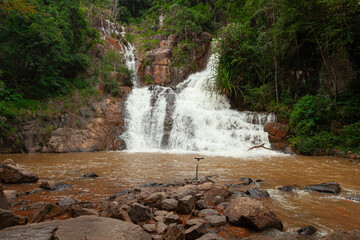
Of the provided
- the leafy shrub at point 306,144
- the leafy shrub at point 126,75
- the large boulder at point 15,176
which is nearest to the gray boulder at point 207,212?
the large boulder at point 15,176

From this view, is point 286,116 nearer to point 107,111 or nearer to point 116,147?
point 116,147

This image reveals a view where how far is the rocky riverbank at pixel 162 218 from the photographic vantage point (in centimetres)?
170

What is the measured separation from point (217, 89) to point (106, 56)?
430 inches

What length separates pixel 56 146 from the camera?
32.6 ft

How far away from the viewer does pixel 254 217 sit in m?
2.24

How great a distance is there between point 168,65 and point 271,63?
10.6 metres

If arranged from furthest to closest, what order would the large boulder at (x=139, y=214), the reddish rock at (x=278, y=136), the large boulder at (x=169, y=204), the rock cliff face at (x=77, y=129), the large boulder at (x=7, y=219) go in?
the rock cliff face at (x=77, y=129)
the reddish rock at (x=278, y=136)
the large boulder at (x=169, y=204)
the large boulder at (x=139, y=214)
the large boulder at (x=7, y=219)

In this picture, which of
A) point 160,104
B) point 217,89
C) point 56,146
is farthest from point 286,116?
point 56,146

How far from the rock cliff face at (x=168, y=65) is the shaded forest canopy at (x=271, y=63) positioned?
510cm

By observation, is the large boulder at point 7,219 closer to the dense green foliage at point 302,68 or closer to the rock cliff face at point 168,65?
the dense green foliage at point 302,68

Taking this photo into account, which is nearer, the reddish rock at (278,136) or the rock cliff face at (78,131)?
the reddish rock at (278,136)

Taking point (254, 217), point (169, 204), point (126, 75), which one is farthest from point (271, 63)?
point (169, 204)

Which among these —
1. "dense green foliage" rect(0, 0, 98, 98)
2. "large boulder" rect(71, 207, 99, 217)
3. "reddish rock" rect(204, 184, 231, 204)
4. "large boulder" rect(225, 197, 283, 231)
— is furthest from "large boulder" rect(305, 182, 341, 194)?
"dense green foliage" rect(0, 0, 98, 98)

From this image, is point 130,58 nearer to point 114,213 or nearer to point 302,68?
point 302,68
